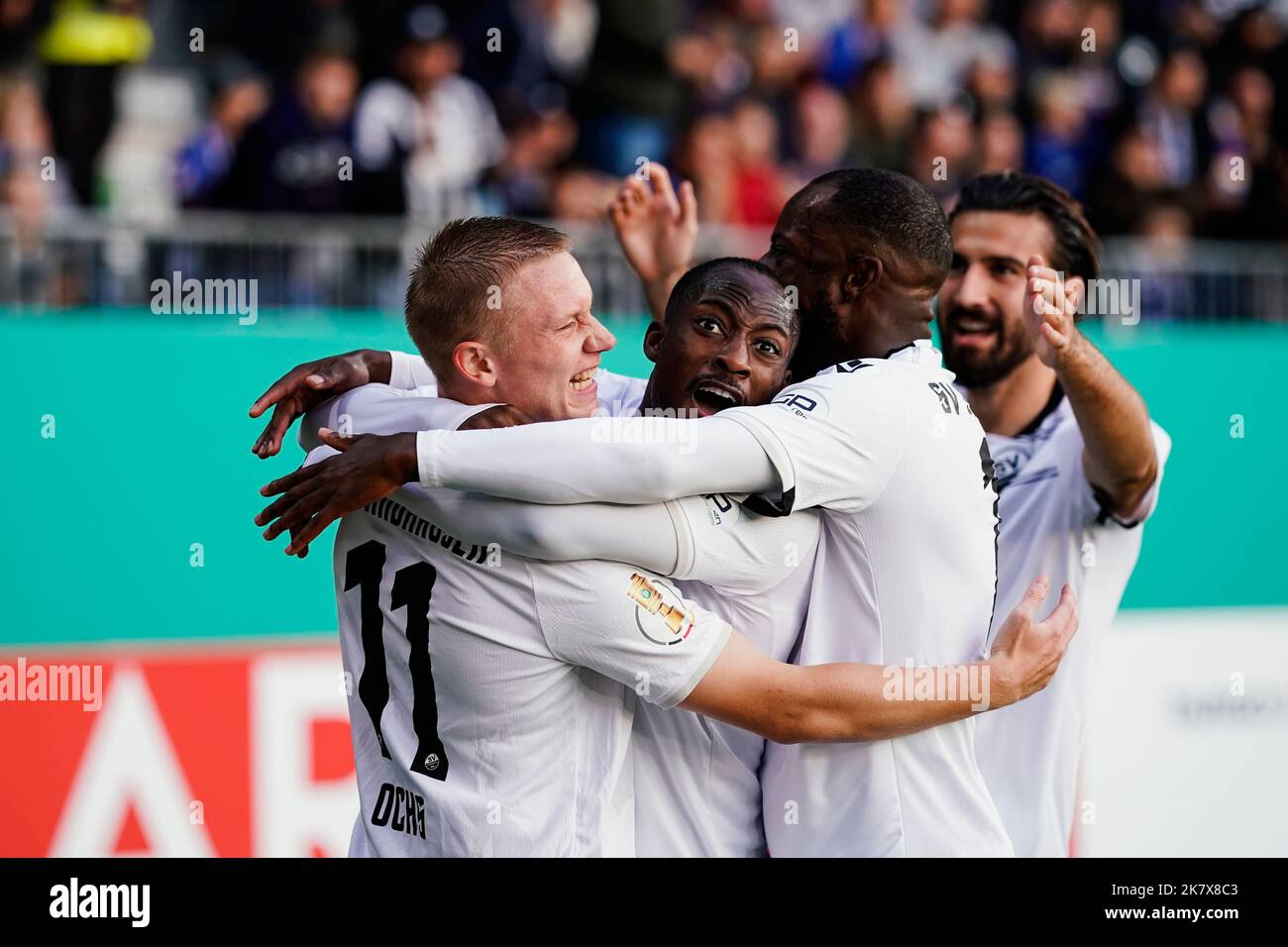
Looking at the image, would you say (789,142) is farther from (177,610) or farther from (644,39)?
(177,610)

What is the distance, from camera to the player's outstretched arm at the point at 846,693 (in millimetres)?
2953

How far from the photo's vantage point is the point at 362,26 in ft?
29.8

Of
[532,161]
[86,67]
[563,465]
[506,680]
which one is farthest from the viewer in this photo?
[532,161]

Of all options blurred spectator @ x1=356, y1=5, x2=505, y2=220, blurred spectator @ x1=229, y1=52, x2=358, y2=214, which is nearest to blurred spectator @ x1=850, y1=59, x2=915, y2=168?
blurred spectator @ x1=356, y1=5, x2=505, y2=220

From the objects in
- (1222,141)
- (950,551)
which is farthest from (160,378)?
(1222,141)

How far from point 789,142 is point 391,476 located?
24.2 ft

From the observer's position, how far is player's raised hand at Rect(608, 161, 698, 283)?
14.1ft

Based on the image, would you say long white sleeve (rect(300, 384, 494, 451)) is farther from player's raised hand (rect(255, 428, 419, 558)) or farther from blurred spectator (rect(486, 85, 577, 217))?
blurred spectator (rect(486, 85, 577, 217))

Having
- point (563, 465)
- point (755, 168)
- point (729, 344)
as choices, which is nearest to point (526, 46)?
point (755, 168)

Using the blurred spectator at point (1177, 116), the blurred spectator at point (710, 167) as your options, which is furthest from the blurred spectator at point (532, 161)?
the blurred spectator at point (1177, 116)

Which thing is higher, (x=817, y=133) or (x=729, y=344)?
(x=817, y=133)

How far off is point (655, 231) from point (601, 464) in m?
1.62

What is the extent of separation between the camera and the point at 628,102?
Result: 30.6 ft

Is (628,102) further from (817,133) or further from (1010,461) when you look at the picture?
(1010,461)
